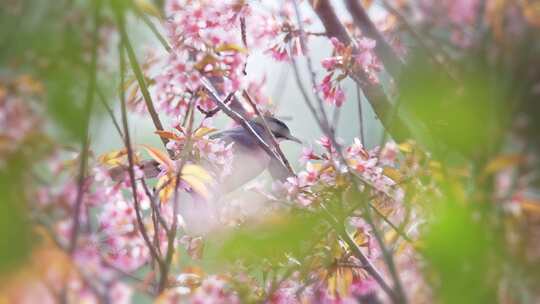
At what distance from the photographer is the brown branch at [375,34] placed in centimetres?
Result: 160

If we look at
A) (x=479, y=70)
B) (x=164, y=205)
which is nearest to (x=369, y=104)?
(x=164, y=205)

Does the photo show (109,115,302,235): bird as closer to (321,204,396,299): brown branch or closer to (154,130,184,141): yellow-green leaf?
(154,130,184,141): yellow-green leaf

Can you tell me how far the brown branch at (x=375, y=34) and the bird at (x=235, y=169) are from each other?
36 centimetres

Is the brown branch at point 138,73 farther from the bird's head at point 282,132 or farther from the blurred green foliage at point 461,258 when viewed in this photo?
the bird's head at point 282,132

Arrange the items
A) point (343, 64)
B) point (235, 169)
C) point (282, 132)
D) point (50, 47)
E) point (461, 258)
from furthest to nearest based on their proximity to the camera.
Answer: point (282, 132), point (235, 169), point (343, 64), point (50, 47), point (461, 258)

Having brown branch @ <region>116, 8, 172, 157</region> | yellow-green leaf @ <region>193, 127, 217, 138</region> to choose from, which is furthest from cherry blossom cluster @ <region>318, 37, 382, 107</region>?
brown branch @ <region>116, 8, 172, 157</region>

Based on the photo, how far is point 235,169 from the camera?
2.18 meters

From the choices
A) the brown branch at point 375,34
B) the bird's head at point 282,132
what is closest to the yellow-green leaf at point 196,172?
the brown branch at point 375,34

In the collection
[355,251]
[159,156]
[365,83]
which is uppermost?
[365,83]

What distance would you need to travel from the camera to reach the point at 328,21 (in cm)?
174

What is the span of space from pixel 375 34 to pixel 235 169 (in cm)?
76

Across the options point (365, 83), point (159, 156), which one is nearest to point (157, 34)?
point (159, 156)

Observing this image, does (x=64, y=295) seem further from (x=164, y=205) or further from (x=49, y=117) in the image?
(x=164, y=205)

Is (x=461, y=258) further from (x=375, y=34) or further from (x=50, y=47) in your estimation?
(x=375, y=34)
